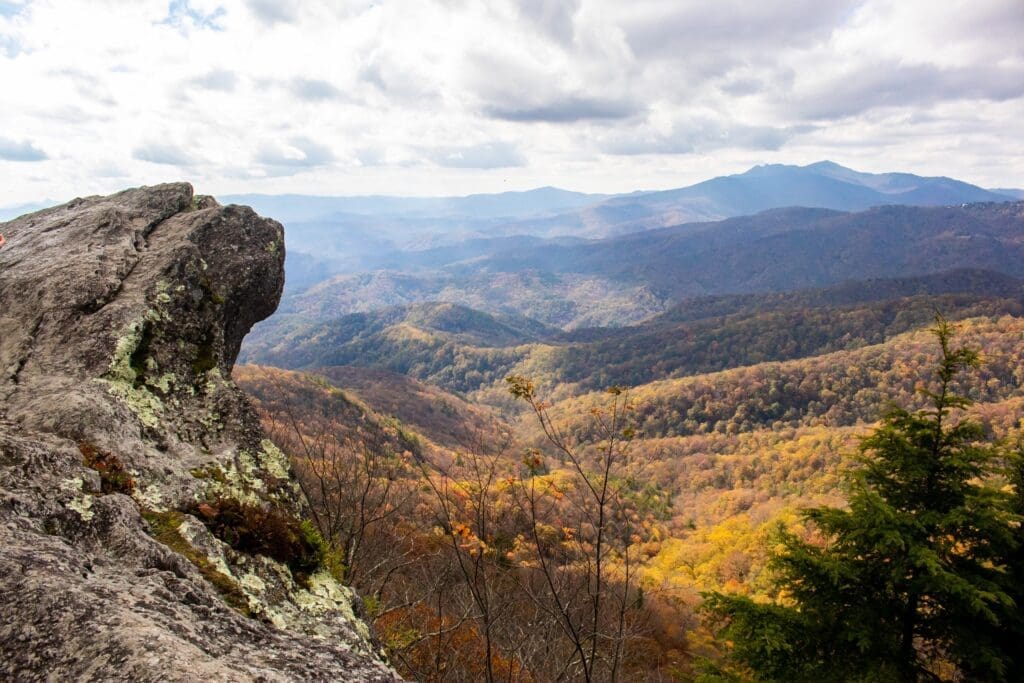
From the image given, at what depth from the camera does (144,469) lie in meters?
4.73

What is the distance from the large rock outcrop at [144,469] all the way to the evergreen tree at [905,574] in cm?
875

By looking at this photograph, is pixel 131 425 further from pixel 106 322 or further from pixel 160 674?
pixel 160 674

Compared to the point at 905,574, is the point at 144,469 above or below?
above

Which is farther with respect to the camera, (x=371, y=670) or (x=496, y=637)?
(x=496, y=637)

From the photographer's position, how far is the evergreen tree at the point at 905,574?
356 inches

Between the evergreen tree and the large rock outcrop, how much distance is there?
8.75 metres

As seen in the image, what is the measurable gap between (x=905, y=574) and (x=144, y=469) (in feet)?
37.3

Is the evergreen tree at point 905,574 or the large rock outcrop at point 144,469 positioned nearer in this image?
the large rock outcrop at point 144,469

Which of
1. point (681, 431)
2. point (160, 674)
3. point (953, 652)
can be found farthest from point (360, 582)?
point (681, 431)

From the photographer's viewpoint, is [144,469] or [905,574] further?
[905,574]

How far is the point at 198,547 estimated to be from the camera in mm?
4172

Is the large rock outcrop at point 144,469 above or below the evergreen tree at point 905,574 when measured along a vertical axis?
above

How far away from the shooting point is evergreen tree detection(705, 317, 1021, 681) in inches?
356

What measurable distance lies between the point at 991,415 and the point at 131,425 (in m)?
189
